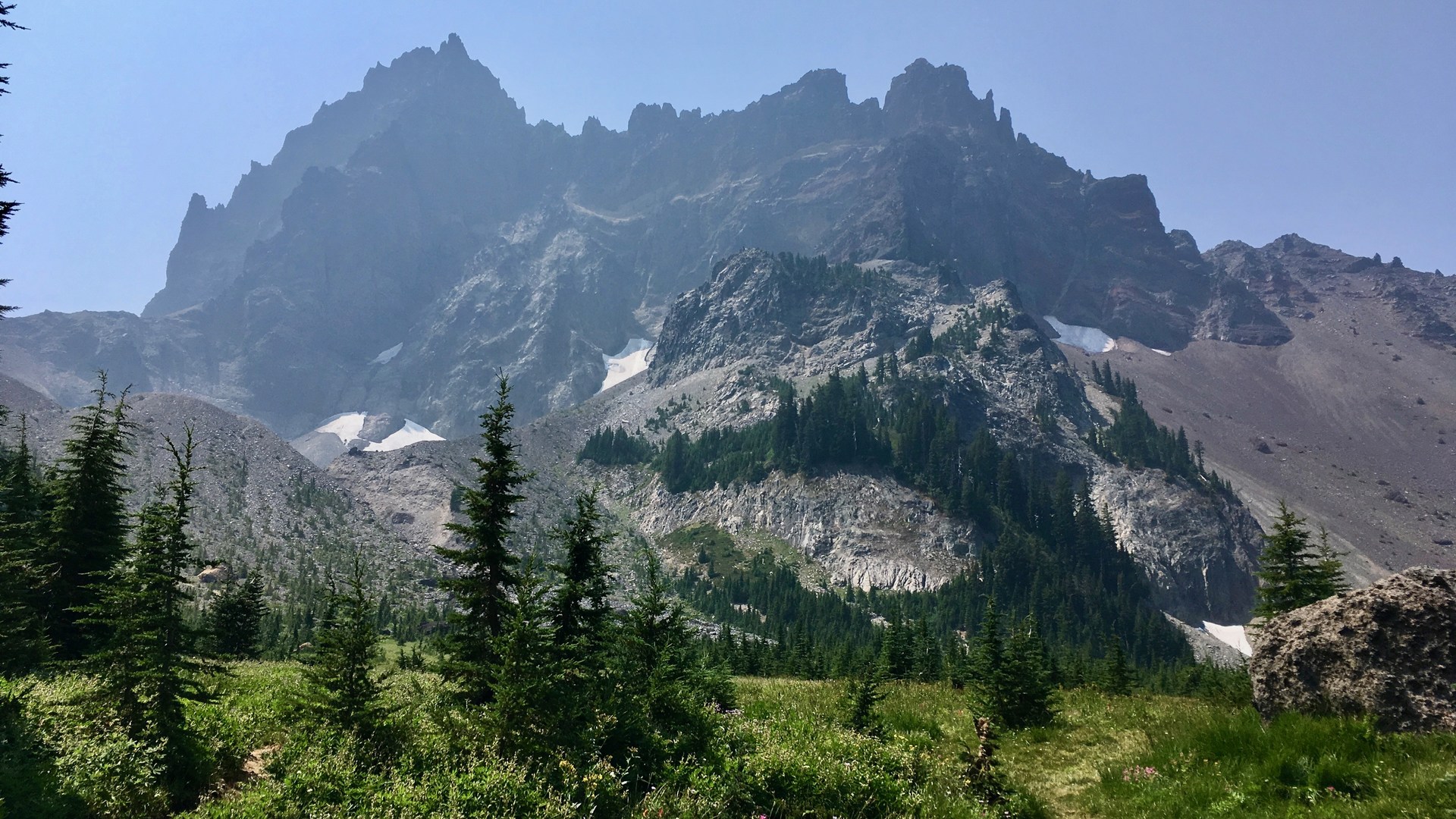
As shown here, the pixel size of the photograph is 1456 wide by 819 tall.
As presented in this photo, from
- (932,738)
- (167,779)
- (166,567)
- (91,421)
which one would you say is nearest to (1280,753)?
(932,738)

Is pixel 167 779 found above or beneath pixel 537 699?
beneath

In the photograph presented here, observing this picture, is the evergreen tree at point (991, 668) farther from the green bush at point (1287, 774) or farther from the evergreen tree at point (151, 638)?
the evergreen tree at point (151, 638)

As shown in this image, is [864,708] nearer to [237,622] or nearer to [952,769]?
[952,769]

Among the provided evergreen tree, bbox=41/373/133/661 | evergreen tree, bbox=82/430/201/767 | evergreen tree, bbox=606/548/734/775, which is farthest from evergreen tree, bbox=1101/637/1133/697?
evergreen tree, bbox=41/373/133/661

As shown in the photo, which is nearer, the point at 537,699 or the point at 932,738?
the point at 537,699

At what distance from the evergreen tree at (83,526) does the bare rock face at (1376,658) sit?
1401 inches

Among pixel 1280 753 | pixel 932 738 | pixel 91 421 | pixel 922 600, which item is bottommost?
pixel 922 600

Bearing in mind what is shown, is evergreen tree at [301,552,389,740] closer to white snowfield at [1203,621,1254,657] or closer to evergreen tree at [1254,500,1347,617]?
evergreen tree at [1254,500,1347,617]

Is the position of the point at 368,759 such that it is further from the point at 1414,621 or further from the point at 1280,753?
the point at 1414,621

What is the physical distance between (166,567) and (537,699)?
8.95m

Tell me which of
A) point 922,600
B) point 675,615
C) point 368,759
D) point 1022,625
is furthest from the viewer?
point 922,600

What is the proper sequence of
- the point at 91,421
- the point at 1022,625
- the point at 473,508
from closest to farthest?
the point at 473,508
the point at 1022,625
the point at 91,421

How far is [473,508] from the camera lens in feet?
66.1

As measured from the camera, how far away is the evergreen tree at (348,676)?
41.5 feet
